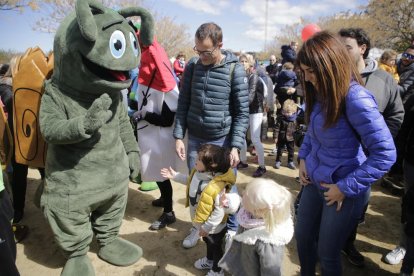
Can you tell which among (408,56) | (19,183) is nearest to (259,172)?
(408,56)

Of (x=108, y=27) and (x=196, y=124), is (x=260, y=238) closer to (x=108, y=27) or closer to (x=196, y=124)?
(x=196, y=124)

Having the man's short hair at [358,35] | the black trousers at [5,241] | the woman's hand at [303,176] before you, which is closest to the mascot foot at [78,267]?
the black trousers at [5,241]

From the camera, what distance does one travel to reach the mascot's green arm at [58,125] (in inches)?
73.9

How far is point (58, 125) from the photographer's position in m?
1.93

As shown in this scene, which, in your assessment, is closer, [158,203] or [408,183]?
[408,183]

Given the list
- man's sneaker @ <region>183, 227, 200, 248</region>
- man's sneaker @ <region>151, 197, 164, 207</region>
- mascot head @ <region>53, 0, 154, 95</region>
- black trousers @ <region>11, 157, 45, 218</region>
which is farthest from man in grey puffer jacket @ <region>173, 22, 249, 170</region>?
black trousers @ <region>11, 157, 45, 218</region>

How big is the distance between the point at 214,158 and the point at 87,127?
864 millimetres

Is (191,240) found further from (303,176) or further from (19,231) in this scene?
(19,231)

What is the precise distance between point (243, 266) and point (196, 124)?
1208 mm

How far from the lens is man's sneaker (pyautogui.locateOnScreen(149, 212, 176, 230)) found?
302 centimetres

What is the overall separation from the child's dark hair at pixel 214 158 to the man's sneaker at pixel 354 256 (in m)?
1.36

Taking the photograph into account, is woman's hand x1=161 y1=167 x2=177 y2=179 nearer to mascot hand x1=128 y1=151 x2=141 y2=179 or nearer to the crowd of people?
the crowd of people

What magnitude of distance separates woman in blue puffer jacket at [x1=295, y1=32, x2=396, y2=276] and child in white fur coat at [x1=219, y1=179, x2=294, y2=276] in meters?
0.26

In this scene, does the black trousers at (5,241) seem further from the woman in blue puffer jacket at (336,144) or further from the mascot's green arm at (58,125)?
the woman in blue puffer jacket at (336,144)
